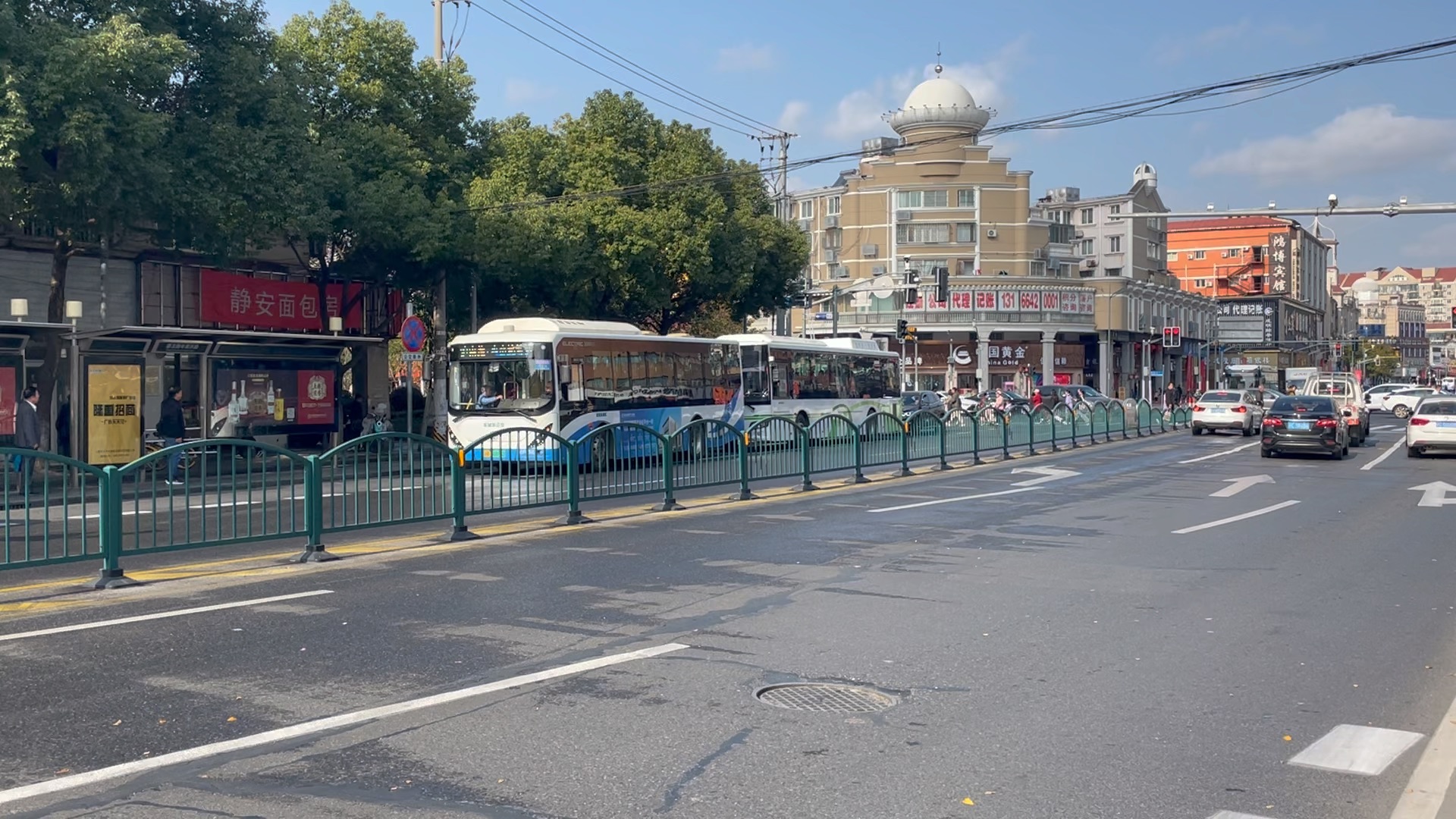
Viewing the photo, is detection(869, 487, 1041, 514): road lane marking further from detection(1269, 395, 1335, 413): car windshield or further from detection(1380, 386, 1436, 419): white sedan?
detection(1380, 386, 1436, 419): white sedan

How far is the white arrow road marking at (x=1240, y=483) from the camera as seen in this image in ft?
64.9

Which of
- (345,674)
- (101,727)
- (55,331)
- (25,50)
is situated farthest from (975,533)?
(55,331)

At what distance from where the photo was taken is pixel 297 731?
20.1ft

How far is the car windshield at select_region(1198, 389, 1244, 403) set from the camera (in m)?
39.5

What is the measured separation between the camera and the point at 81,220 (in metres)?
21.4

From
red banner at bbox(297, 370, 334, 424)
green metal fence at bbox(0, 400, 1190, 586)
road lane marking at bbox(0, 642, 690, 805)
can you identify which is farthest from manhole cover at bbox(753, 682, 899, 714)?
red banner at bbox(297, 370, 334, 424)

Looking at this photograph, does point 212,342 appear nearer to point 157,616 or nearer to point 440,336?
point 440,336

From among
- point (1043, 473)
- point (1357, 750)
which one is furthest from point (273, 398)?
point (1357, 750)

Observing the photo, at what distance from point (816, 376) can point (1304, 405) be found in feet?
39.9

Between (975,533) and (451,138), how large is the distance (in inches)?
914

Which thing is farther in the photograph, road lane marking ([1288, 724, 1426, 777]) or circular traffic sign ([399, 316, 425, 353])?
circular traffic sign ([399, 316, 425, 353])

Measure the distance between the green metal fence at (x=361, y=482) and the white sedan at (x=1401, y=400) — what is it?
5022 cm

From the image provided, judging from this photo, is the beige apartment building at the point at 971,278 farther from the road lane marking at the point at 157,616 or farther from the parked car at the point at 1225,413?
the road lane marking at the point at 157,616

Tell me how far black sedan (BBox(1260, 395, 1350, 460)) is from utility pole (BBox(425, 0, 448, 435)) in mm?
19909
